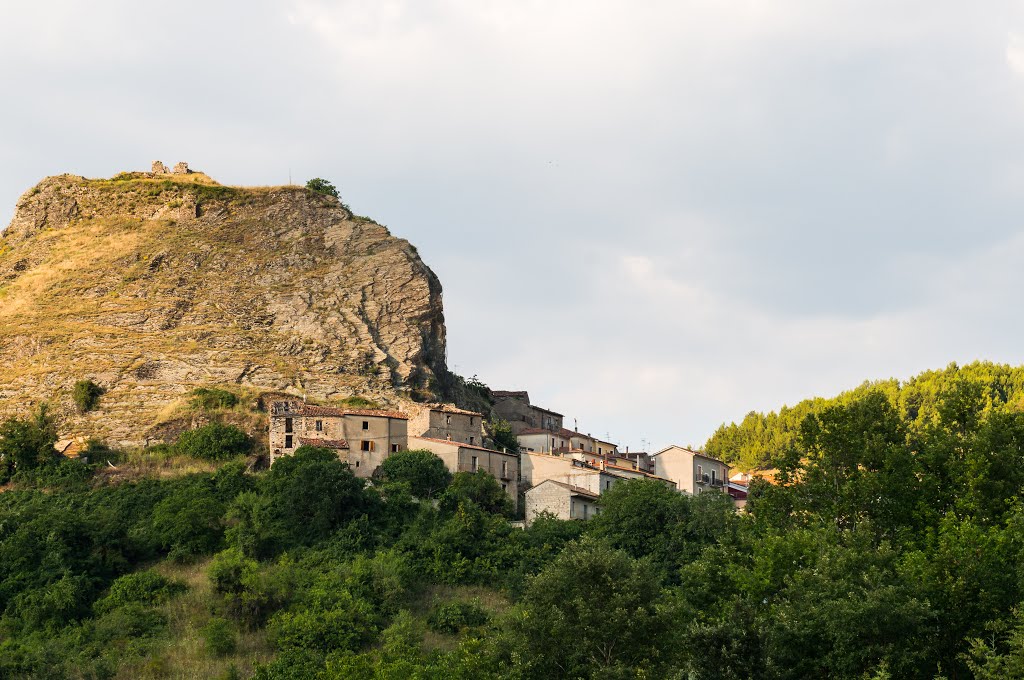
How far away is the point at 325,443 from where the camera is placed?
225ft

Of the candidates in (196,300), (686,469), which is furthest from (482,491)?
(196,300)

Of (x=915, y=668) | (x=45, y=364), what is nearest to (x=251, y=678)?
(x=915, y=668)

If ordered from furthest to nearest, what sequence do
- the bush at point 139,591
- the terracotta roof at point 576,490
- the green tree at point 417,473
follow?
the terracotta roof at point 576,490, the green tree at point 417,473, the bush at point 139,591

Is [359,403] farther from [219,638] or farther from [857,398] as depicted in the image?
[857,398]

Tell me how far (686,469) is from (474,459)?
15224 millimetres

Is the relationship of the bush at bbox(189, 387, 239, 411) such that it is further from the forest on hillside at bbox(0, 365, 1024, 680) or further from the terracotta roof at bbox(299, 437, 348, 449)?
the terracotta roof at bbox(299, 437, 348, 449)

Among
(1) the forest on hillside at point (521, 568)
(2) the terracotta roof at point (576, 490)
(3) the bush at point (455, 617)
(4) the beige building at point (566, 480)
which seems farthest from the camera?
(2) the terracotta roof at point (576, 490)

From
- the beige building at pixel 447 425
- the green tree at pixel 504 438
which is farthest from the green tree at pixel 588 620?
the green tree at pixel 504 438

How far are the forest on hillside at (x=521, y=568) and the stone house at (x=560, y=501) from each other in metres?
1.93

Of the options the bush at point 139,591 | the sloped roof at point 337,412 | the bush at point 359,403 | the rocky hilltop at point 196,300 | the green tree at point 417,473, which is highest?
the rocky hilltop at point 196,300

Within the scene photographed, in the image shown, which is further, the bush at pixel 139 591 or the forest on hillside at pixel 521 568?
the bush at pixel 139 591

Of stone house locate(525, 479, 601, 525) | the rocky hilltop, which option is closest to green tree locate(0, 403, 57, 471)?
the rocky hilltop

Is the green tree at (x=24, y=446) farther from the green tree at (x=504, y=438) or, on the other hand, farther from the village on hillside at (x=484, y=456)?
the green tree at (x=504, y=438)

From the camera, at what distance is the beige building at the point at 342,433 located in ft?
228
